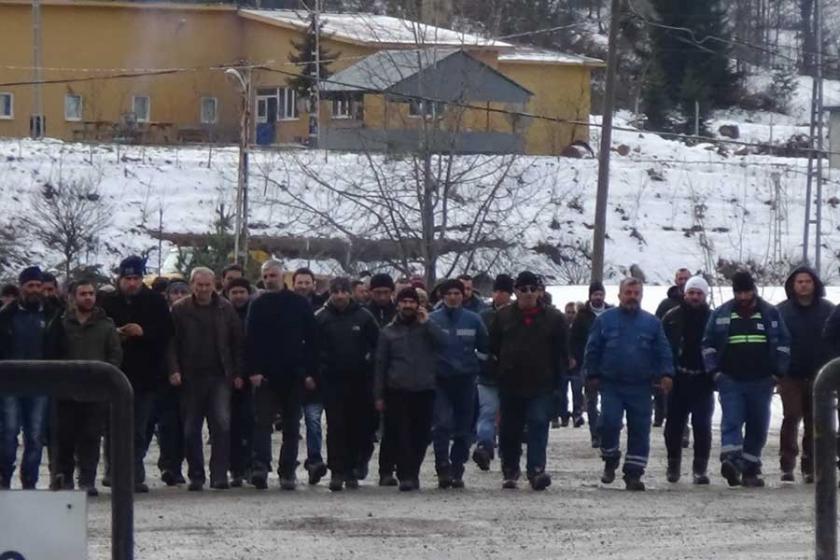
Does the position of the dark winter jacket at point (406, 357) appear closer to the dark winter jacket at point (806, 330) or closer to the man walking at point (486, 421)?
the man walking at point (486, 421)

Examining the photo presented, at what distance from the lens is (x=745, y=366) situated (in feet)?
49.4

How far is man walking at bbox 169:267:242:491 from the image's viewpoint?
48.2ft

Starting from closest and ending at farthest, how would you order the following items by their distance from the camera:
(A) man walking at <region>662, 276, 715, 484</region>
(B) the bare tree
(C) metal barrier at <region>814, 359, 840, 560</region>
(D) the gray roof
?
1. (C) metal barrier at <region>814, 359, 840, 560</region>
2. (A) man walking at <region>662, 276, 715, 484</region>
3. (D) the gray roof
4. (B) the bare tree

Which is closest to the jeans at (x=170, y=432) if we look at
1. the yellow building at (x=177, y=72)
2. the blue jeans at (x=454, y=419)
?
the blue jeans at (x=454, y=419)

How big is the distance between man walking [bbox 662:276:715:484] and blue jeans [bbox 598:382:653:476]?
2.19ft

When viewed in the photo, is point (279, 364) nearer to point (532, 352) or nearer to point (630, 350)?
point (532, 352)

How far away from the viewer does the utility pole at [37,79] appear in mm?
57875

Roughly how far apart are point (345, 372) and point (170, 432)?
5.12 feet

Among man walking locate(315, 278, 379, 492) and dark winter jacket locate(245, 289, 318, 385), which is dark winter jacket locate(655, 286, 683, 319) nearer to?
man walking locate(315, 278, 379, 492)

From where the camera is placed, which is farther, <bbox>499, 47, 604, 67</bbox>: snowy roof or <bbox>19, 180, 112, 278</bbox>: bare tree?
<bbox>499, 47, 604, 67</bbox>: snowy roof

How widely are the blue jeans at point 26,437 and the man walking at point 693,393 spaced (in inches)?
404

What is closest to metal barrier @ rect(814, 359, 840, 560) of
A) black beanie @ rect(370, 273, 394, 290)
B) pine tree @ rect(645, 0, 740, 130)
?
black beanie @ rect(370, 273, 394, 290)

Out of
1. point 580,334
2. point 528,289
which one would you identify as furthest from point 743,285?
point 580,334

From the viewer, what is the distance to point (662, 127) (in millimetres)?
67562
